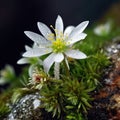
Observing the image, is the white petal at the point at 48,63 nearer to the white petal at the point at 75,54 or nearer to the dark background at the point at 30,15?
the white petal at the point at 75,54

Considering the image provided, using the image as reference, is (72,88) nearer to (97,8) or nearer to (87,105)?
(87,105)

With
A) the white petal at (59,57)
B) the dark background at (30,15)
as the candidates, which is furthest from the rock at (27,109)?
the dark background at (30,15)

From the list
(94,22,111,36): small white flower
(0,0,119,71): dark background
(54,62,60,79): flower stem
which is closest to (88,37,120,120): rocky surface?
(54,62,60,79): flower stem

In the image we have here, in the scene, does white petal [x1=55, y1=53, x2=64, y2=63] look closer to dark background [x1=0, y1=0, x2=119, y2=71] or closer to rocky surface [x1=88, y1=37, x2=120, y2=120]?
rocky surface [x1=88, y1=37, x2=120, y2=120]

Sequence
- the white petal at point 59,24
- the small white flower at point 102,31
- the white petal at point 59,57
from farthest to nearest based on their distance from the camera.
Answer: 1. the small white flower at point 102,31
2. the white petal at point 59,24
3. the white petal at point 59,57

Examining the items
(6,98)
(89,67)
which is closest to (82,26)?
(89,67)

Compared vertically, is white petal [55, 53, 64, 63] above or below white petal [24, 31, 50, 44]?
below

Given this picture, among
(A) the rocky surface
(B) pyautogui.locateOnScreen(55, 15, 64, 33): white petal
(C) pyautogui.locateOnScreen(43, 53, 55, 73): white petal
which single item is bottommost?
(A) the rocky surface
